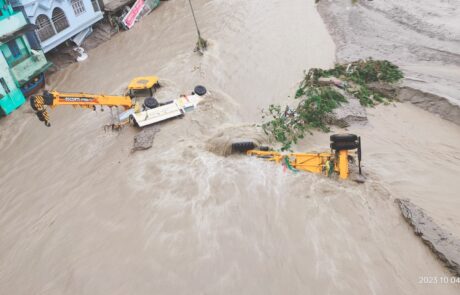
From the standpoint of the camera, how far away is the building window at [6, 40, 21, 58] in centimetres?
1620

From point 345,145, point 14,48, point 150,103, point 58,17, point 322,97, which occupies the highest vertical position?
point 58,17

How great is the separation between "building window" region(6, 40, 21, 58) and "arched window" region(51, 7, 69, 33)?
9.76 ft

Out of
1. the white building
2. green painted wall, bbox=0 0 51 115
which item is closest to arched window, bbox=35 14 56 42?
the white building

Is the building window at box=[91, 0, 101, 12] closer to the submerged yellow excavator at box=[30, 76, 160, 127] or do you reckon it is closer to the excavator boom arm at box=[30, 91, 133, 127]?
the submerged yellow excavator at box=[30, 76, 160, 127]

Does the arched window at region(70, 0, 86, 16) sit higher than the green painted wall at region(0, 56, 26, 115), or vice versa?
the arched window at region(70, 0, 86, 16)

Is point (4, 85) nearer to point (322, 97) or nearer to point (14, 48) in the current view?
point (14, 48)

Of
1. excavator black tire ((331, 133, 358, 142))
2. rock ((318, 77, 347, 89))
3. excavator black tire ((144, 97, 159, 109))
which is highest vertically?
excavator black tire ((144, 97, 159, 109))

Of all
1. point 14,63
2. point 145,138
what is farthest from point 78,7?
point 145,138

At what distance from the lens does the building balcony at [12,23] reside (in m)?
15.7

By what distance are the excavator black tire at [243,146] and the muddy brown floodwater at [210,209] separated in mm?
317

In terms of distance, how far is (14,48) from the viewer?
16.5 meters

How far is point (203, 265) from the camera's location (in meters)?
7.34

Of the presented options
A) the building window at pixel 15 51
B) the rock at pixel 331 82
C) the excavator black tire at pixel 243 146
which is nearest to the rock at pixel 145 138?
the excavator black tire at pixel 243 146

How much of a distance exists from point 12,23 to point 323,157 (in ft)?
52.6
